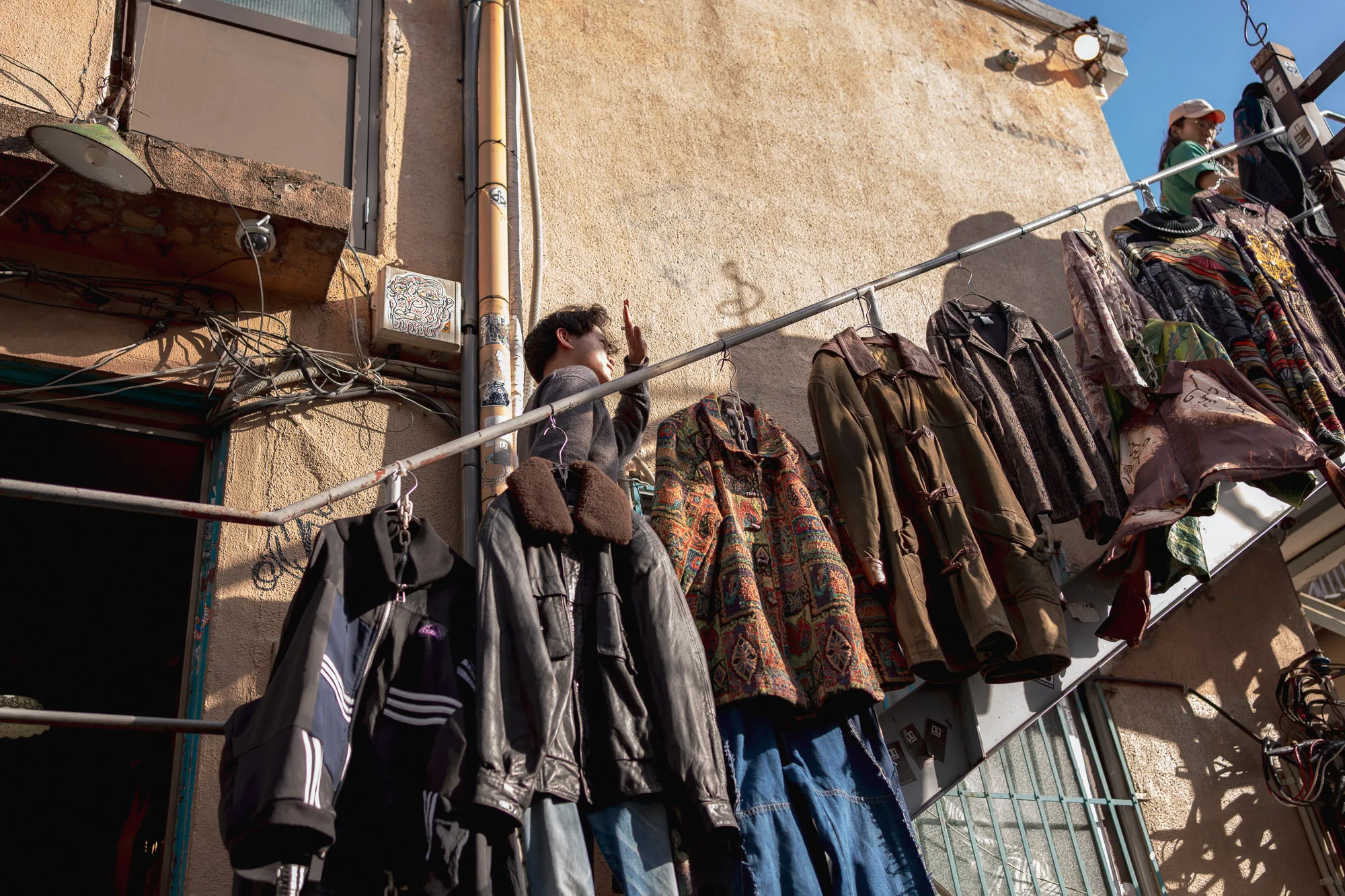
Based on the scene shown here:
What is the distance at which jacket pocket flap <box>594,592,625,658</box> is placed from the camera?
292cm

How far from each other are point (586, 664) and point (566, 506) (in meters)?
0.45

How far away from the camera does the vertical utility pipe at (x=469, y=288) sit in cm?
391

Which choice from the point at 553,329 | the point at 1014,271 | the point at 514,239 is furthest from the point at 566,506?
the point at 1014,271

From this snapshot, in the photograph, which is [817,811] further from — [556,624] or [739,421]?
[739,421]

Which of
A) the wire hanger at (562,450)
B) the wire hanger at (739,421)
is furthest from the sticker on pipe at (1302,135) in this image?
the wire hanger at (562,450)

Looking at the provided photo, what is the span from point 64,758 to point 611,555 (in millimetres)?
3937

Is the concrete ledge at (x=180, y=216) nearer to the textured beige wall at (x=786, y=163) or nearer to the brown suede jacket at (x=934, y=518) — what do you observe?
the textured beige wall at (x=786, y=163)

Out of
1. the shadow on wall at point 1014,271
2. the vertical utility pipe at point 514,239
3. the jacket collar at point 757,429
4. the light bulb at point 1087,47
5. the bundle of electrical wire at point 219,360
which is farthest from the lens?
the light bulb at point 1087,47

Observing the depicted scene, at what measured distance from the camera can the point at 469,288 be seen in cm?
445

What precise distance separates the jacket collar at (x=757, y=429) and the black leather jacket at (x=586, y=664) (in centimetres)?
66

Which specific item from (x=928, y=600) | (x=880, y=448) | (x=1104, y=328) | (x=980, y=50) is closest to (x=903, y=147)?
(x=980, y=50)

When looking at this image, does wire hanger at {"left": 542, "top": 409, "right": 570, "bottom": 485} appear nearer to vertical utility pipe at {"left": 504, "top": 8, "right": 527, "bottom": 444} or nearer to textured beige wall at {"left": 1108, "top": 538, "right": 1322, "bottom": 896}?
vertical utility pipe at {"left": 504, "top": 8, "right": 527, "bottom": 444}

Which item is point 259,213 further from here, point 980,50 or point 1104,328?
point 980,50

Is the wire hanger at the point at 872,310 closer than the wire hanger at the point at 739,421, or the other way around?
the wire hanger at the point at 739,421
